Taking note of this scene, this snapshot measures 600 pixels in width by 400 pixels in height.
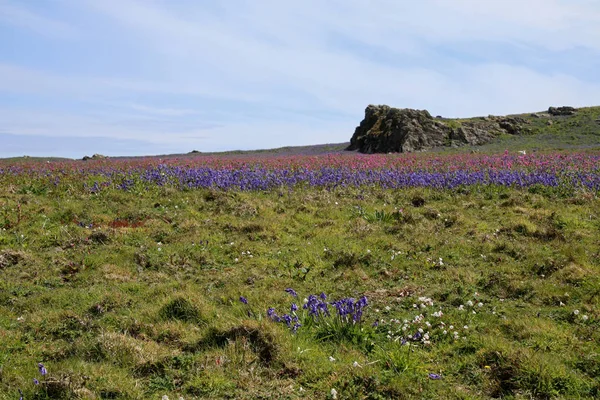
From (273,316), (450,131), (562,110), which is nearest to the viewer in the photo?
(273,316)

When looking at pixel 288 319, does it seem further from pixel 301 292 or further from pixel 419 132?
pixel 419 132

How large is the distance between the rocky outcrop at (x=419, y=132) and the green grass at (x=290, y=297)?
3034 cm

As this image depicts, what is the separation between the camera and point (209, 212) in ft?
46.2

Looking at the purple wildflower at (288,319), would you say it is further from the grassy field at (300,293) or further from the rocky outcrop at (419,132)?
the rocky outcrop at (419,132)

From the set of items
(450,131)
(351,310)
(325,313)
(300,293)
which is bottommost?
(300,293)

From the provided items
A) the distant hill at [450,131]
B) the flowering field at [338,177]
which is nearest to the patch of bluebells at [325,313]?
the flowering field at [338,177]

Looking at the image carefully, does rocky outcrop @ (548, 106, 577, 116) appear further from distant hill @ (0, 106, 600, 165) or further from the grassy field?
the grassy field

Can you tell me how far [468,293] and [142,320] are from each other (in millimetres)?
5210

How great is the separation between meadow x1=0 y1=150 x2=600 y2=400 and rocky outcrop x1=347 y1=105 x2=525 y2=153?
2827cm

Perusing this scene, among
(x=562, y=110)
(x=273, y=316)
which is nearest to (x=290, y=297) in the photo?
(x=273, y=316)

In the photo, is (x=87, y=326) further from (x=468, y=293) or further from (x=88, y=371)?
(x=468, y=293)

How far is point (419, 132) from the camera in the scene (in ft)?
149

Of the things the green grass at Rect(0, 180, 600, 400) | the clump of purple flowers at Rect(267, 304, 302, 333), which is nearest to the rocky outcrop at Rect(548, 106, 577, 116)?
the green grass at Rect(0, 180, 600, 400)

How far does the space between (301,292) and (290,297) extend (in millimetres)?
573
